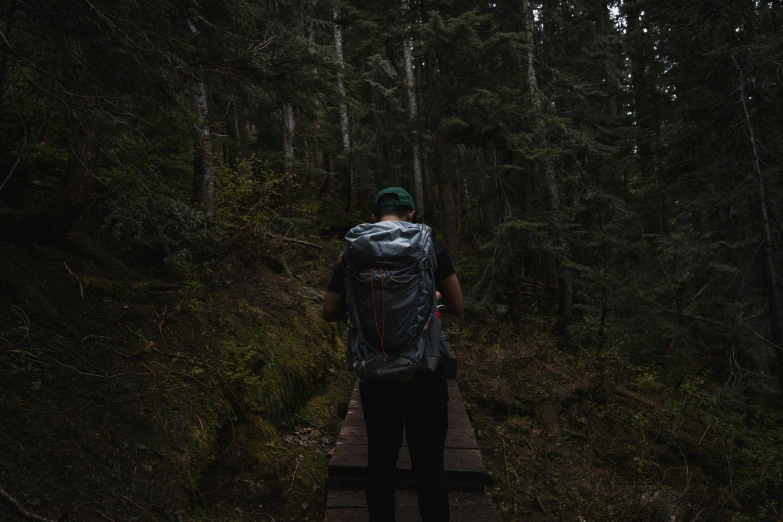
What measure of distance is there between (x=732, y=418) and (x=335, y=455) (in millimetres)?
8121

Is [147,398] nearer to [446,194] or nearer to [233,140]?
[233,140]

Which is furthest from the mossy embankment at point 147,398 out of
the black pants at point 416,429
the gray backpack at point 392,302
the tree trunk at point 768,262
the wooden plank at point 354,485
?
the tree trunk at point 768,262

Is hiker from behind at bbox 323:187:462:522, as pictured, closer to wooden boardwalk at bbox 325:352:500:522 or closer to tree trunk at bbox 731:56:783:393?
wooden boardwalk at bbox 325:352:500:522

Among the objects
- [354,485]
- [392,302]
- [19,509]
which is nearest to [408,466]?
[354,485]

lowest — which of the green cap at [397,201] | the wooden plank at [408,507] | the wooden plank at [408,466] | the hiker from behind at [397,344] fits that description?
the wooden plank at [408,507]

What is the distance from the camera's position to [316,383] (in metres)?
7.43

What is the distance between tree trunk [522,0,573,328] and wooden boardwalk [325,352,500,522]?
8.93 metres

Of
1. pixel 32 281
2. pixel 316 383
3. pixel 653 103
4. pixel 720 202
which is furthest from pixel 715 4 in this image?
pixel 32 281

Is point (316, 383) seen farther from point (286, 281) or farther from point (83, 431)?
point (83, 431)

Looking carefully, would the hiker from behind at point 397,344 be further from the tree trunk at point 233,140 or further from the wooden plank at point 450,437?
the tree trunk at point 233,140

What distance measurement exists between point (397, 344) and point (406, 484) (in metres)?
2.09

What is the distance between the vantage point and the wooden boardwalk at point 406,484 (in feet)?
12.3

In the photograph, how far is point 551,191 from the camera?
13133 millimetres

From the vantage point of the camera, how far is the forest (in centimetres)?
408
